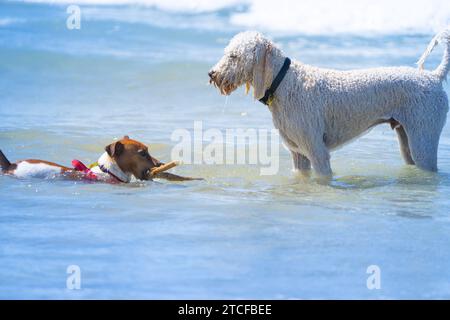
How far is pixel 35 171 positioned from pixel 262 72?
2.28m

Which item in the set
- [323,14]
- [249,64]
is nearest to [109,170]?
[249,64]

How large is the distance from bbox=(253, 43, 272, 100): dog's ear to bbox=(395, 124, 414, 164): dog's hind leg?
147cm

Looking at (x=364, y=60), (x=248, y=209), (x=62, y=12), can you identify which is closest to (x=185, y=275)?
(x=248, y=209)

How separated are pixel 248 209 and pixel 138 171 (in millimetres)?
1440

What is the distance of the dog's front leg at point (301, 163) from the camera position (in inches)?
314

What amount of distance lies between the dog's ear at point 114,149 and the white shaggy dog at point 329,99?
3.37ft

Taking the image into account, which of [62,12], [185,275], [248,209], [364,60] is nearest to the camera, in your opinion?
[185,275]

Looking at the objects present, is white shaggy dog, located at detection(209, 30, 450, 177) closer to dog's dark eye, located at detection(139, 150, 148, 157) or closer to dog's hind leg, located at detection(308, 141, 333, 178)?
dog's hind leg, located at detection(308, 141, 333, 178)

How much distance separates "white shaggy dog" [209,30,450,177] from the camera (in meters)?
7.44

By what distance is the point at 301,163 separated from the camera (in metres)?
7.99

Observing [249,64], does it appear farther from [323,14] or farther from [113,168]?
[323,14]
